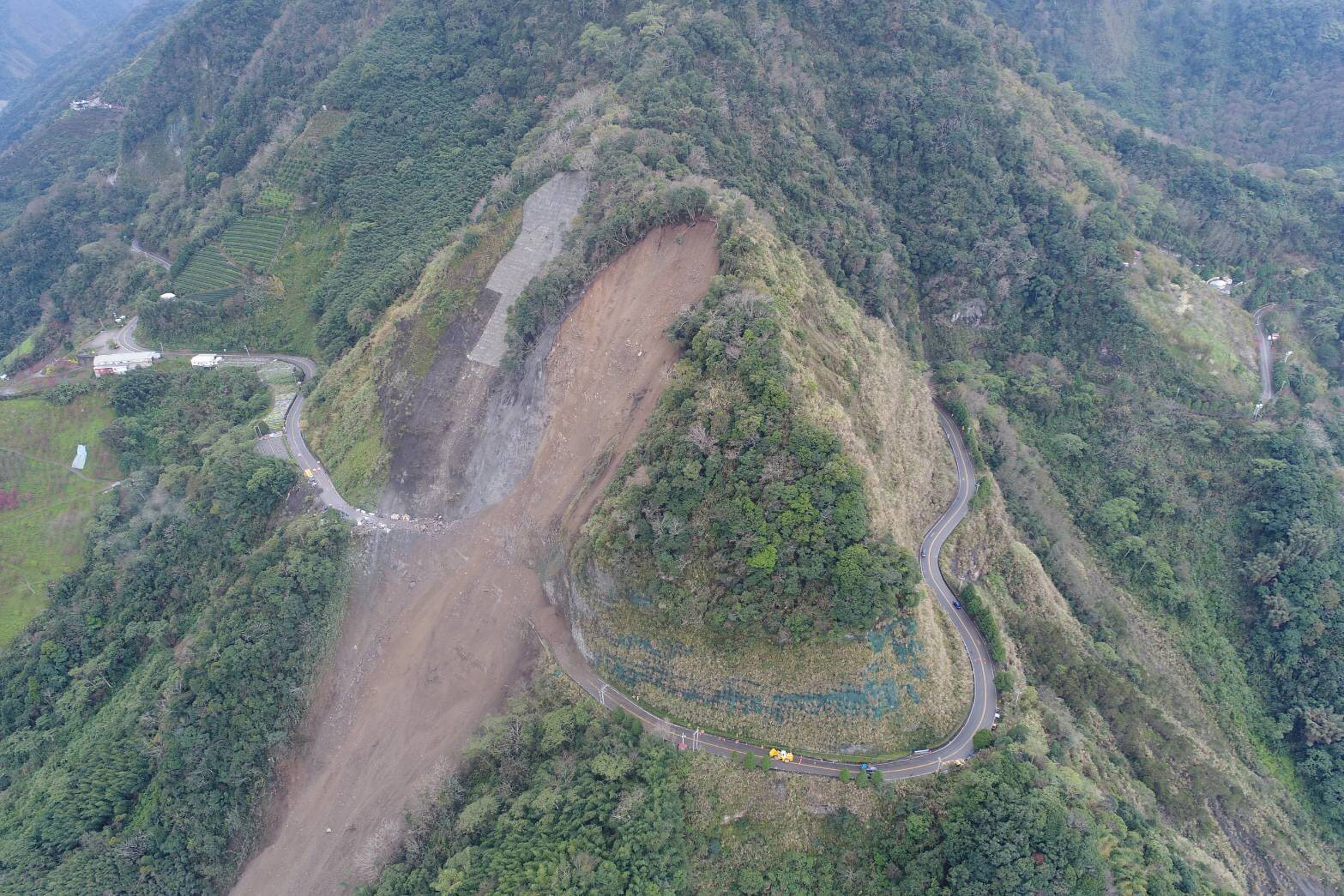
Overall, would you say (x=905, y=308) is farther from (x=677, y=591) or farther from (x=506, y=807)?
(x=506, y=807)

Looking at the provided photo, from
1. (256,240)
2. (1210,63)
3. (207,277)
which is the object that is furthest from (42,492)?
(1210,63)

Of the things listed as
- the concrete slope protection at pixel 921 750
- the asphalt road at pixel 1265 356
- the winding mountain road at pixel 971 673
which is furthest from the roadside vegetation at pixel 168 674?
the asphalt road at pixel 1265 356

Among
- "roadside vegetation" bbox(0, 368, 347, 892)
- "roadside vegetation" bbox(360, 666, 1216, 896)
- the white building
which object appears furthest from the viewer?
the white building

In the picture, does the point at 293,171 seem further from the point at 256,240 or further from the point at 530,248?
the point at 530,248

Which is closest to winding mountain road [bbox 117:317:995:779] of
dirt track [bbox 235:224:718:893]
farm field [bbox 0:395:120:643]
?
dirt track [bbox 235:224:718:893]

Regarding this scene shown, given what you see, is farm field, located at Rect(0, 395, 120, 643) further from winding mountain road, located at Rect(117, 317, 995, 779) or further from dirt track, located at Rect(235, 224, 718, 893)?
dirt track, located at Rect(235, 224, 718, 893)

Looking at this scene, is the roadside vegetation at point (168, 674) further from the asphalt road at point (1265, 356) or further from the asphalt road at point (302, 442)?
the asphalt road at point (1265, 356)
